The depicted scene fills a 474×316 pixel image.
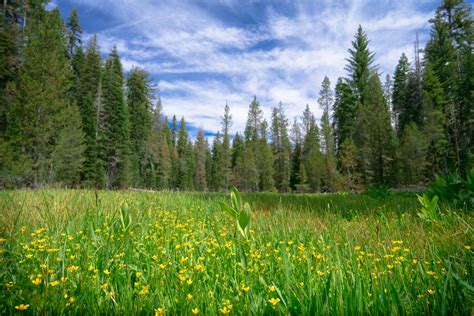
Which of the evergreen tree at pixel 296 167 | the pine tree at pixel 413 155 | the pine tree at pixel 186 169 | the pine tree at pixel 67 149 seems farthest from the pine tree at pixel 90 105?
the pine tree at pixel 413 155

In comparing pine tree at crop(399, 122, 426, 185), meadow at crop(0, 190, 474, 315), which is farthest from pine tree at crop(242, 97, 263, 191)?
meadow at crop(0, 190, 474, 315)

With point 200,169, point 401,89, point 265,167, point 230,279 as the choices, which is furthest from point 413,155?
point 200,169

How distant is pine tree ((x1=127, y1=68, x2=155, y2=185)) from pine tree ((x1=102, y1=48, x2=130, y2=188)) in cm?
380

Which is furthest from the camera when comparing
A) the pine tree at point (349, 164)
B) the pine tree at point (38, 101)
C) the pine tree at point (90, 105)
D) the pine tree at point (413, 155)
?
the pine tree at point (90, 105)

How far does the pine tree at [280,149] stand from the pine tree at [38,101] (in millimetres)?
36633

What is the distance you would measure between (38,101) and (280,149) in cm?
4036

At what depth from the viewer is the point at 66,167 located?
21328 millimetres

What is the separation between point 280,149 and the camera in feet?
165

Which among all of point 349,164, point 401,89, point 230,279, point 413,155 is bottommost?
point 230,279

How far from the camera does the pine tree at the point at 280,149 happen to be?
47.7 m

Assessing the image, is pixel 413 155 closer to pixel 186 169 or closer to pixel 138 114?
pixel 138 114

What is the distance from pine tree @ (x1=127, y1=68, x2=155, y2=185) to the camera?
37.5m

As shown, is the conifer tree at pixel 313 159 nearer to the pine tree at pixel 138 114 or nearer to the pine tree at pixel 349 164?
the pine tree at pixel 349 164

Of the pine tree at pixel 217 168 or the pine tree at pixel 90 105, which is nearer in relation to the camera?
the pine tree at pixel 90 105
